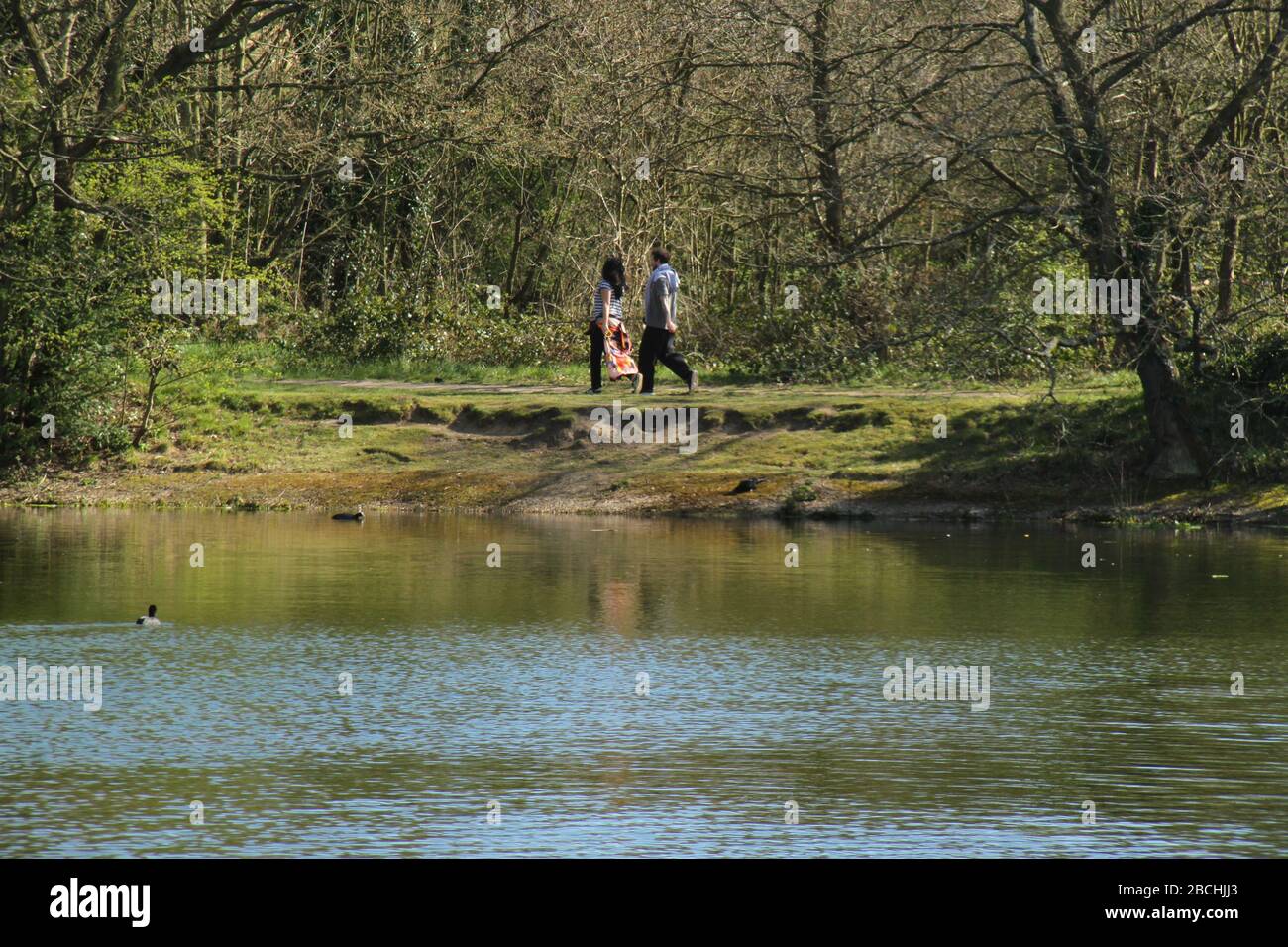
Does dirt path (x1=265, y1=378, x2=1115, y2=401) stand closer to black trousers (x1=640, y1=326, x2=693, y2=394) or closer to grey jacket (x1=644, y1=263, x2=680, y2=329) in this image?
black trousers (x1=640, y1=326, x2=693, y2=394)

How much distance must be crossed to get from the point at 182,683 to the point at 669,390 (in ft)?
54.9

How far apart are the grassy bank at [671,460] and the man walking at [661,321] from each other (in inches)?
42.2

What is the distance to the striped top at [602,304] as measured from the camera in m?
25.5

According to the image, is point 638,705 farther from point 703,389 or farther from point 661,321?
point 703,389

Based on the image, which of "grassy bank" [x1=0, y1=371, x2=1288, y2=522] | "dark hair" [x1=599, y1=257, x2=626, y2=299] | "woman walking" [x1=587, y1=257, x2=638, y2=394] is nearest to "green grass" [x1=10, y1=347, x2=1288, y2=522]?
"grassy bank" [x1=0, y1=371, x2=1288, y2=522]

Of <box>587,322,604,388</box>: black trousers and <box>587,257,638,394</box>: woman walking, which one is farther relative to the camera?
<box>587,322,604,388</box>: black trousers

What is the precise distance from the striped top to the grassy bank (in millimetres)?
1743

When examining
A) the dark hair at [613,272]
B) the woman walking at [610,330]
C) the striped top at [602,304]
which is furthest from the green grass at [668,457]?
the dark hair at [613,272]

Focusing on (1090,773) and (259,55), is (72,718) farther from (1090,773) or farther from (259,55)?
(259,55)

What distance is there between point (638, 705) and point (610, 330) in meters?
15.4

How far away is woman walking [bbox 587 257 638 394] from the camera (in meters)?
25.5

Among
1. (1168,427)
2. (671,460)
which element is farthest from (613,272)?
(1168,427)

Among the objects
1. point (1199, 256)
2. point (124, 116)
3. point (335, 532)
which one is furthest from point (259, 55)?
point (1199, 256)

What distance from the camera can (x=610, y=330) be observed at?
2705 cm
